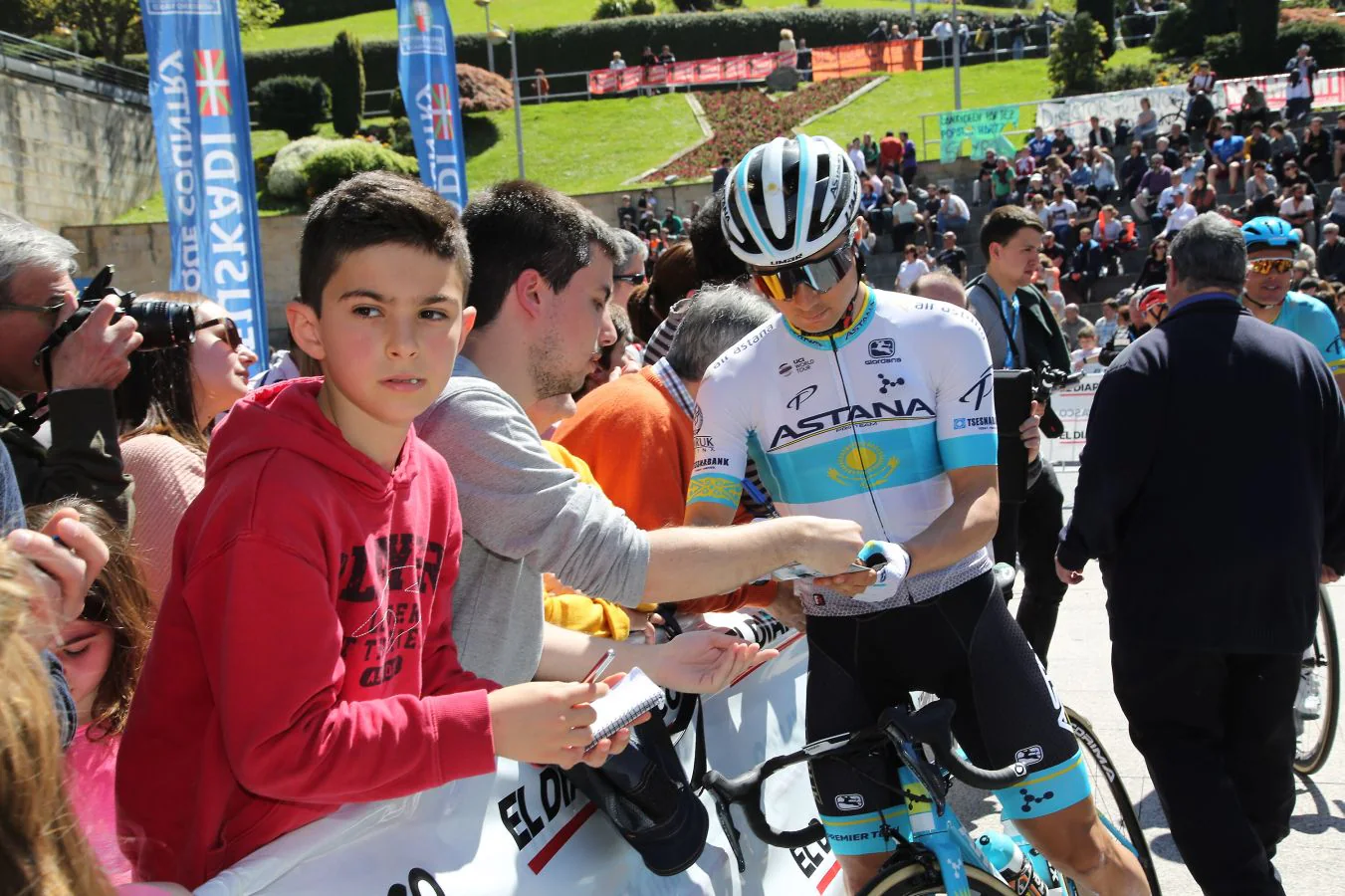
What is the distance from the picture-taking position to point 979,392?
3.16 meters

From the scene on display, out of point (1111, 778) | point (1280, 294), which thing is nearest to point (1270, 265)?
point (1280, 294)

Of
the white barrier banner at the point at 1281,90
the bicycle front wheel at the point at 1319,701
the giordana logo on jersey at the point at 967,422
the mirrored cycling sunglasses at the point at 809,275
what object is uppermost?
the white barrier banner at the point at 1281,90

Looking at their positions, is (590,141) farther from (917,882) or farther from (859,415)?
(917,882)

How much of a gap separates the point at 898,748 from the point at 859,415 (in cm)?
85

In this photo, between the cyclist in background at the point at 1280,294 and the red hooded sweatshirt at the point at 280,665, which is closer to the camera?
the red hooded sweatshirt at the point at 280,665

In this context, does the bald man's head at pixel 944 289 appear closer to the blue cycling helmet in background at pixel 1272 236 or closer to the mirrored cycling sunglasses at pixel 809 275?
the blue cycling helmet in background at pixel 1272 236

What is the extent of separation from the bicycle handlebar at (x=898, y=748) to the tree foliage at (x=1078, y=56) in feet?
156

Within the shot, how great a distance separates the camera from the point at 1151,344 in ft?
12.8

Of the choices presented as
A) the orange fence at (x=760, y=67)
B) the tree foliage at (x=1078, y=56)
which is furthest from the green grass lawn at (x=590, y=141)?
the tree foliage at (x=1078, y=56)

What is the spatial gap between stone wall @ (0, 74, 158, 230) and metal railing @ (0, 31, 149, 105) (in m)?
0.31

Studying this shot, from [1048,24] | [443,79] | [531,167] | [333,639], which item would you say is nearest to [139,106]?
[531,167]

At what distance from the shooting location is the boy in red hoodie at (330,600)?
183 cm

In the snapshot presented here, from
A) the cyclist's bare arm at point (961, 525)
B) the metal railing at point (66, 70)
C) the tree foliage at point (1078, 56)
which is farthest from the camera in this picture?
the tree foliage at point (1078, 56)

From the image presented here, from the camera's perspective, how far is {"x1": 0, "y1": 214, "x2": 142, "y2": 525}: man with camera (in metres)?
3.07
